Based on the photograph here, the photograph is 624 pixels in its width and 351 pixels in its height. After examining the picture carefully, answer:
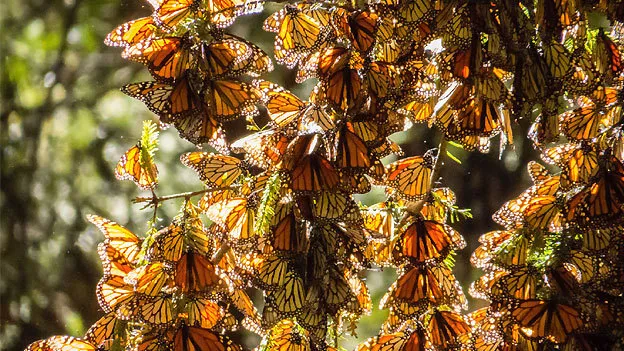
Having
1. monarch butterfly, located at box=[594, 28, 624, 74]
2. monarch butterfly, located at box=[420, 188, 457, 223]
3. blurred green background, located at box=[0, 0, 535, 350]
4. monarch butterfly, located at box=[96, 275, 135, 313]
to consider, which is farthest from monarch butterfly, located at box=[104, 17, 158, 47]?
blurred green background, located at box=[0, 0, 535, 350]

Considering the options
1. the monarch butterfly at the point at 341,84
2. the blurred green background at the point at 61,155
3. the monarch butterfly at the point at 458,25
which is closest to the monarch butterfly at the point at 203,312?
the monarch butterfly at the point at 341,84

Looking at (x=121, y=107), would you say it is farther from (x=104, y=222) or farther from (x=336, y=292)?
(x=336, y=292)

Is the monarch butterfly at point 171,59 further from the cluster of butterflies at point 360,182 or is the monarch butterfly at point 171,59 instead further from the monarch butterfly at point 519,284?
the monarch butterfly at point 519,284

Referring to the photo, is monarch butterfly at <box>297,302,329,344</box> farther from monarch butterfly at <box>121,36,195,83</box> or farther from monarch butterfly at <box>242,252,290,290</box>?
monarch butterfly at <box>121,36,195,83</box>

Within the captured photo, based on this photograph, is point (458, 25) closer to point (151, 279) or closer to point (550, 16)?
point (550, 16)

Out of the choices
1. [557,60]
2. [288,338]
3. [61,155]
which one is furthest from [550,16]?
[61,155]

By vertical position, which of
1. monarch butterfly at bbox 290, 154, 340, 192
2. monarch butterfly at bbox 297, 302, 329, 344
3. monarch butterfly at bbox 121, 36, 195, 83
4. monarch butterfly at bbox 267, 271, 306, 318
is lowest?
monarch butterfly at bbox 297, 302, 329, 344
